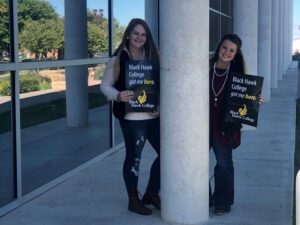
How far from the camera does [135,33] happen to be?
507 centimetres

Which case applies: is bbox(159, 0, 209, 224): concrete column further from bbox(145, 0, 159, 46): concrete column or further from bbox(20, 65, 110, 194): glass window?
bbox(145, 0, 159, 46): concrete column

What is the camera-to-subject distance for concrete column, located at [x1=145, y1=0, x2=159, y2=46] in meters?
10.1

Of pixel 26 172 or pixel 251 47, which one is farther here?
pixel 251 47

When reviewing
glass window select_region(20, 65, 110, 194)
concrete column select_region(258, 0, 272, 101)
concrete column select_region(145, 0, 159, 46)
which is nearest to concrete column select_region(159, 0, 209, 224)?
glass window select_region(20, 65, 110, 194)

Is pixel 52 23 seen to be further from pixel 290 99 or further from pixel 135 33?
pixel 290 99

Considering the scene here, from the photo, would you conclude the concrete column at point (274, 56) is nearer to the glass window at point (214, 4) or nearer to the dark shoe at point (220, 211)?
the glass window at point (214, 4)

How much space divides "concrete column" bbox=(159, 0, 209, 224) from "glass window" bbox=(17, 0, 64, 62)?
152 centimetres

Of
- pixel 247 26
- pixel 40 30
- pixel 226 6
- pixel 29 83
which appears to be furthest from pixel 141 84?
pixel 226 6

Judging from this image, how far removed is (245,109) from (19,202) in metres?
2.30

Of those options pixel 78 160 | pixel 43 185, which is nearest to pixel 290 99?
pixel 78 160

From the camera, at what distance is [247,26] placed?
11.5 metres

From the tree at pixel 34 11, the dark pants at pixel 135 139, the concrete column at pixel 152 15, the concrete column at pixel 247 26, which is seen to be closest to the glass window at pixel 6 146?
the tree at pixel 34 11

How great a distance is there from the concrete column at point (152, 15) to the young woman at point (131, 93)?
4861mm

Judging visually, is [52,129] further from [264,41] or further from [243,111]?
[264,41]
